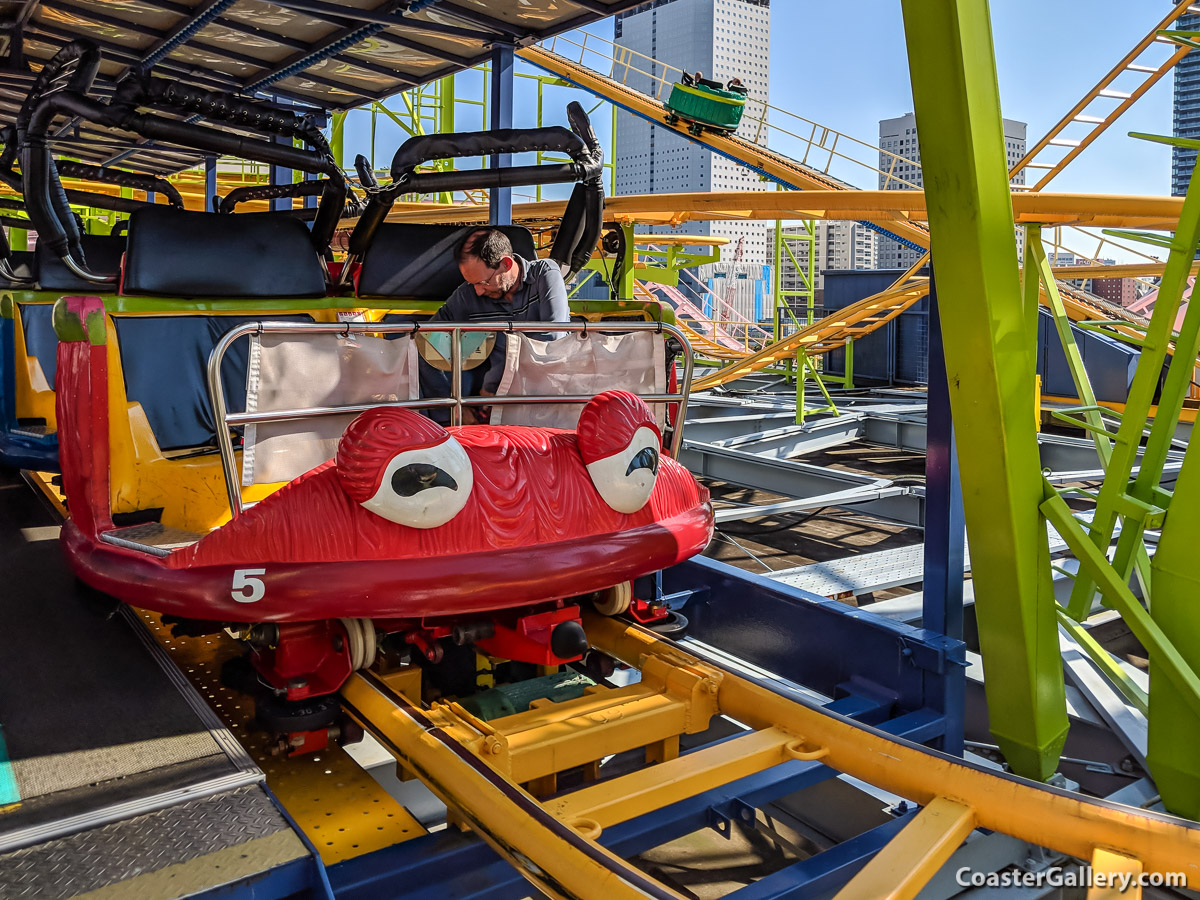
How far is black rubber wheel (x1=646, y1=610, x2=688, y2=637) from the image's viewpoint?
131 inches

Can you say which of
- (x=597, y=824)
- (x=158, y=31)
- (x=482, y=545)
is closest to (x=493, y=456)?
(x=482, y=545)

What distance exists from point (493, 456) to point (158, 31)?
538cm

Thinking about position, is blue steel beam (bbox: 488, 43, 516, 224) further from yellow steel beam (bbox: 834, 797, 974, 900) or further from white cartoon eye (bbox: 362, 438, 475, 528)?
yellow steel beam (bbox: 834, 797, 974, 900)

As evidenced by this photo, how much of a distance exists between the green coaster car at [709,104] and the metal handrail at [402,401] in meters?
14.7

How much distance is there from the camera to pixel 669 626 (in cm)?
335

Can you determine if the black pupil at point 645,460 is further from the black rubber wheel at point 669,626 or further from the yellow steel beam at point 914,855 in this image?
the yellow steel beam at point 914,855

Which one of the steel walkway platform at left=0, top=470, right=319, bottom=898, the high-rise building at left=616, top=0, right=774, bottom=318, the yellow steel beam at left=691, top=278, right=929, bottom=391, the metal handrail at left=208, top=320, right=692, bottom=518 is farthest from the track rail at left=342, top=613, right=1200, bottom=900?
the high-rise building at left=616, top=0, right=774, bottom=318

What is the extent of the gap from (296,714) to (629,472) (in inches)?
46.1

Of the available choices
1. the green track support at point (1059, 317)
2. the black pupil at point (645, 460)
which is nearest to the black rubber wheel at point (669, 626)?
the black pupil at point (645, 460)

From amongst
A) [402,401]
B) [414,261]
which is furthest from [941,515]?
[414,261]

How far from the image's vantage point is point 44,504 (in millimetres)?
5129

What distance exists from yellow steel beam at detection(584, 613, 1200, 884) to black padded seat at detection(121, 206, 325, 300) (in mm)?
2531

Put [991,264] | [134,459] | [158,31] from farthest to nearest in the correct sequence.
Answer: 1. [158,31]
2. [134,459]
3. [991,264]

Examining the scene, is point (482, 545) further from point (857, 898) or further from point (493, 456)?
point (857, 898)
